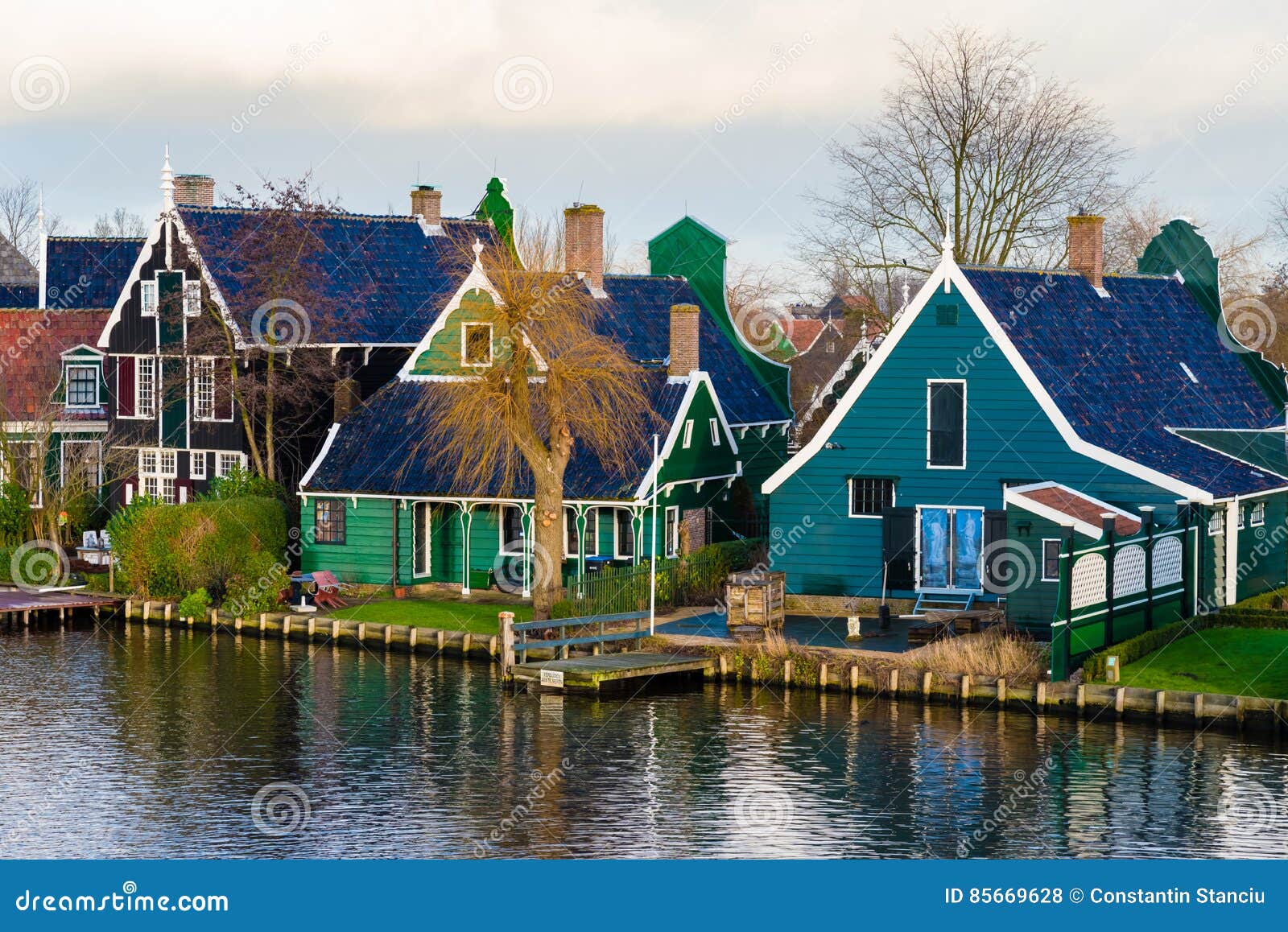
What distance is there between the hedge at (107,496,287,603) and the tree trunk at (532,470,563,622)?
340 inches

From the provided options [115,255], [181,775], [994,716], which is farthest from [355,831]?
[115,255]

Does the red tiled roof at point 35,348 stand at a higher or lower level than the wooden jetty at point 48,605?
higher

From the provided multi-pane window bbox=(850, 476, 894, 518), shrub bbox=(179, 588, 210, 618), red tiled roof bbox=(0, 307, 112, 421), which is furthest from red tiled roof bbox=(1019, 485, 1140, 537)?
red tiled roof bbox=(0, 307, 112, 421)

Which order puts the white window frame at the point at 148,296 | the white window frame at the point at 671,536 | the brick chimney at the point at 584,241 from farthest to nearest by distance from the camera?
the white window frame at the point at 148,296, the brick chimney at the point at 584,241, the white window frame at the point at 671,536

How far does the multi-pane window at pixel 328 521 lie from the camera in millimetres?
49531

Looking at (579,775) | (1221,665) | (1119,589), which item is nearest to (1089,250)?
(1119,589)

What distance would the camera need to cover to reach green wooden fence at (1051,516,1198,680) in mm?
36875

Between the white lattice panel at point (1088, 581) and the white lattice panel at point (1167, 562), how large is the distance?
98.5 inches

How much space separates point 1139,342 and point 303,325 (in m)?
23.3

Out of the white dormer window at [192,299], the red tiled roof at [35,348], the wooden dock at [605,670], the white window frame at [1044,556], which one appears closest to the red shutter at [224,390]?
the white dormer window at [192,299]

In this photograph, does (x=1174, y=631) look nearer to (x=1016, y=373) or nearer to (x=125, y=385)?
(x=1016, y=373)

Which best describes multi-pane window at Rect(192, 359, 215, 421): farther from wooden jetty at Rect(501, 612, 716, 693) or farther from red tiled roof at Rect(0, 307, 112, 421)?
wooden jetty at Rect(501, 612, 716, 693)

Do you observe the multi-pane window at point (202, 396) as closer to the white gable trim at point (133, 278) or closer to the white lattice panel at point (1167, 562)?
the white gable trim at point (133, 278)

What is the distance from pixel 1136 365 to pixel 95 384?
108 feet
